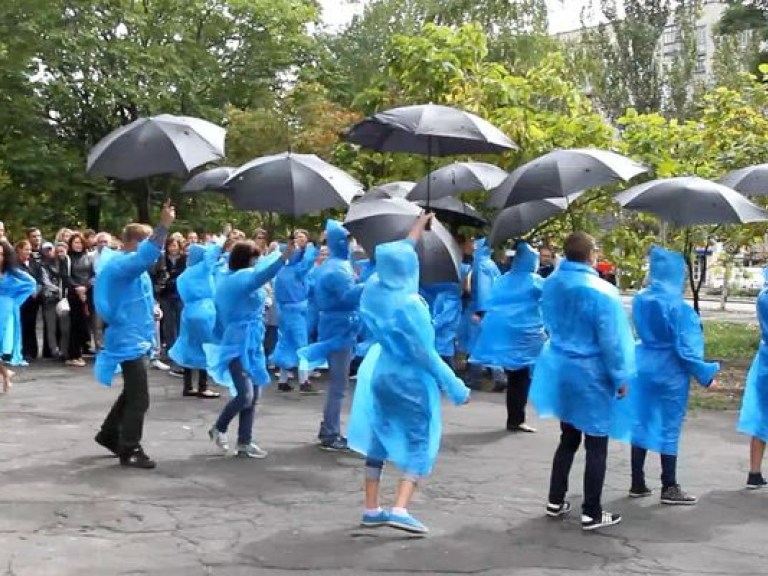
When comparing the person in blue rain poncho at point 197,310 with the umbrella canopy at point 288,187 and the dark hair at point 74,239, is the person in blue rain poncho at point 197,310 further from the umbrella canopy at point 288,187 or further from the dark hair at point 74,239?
the dark hair at point 74,239

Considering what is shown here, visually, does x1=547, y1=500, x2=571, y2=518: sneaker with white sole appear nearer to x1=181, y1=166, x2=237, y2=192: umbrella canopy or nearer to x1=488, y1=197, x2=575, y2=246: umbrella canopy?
x1=488, y1=197, x2=575, y2=246: umbrella canopy

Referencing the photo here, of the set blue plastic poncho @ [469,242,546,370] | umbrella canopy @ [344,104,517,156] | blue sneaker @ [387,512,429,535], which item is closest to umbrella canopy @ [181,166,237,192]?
umbrella canopy @ [344,104,517,156]

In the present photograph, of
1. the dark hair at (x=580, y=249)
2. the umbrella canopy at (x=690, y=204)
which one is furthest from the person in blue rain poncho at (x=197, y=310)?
the dark hair at (x=580, y=249)

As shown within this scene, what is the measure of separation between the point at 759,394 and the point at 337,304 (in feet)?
10.7

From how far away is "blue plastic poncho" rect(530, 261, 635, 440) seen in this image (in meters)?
6.66

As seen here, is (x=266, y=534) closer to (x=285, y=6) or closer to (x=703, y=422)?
(x=703, y=422)

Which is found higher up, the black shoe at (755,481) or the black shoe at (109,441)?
the black shoe at (109,441)

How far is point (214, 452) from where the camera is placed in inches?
351

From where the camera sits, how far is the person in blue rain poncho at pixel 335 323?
8945mm

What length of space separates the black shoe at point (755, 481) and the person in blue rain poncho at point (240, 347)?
362 centimetres

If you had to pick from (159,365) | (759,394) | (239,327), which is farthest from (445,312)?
(759,394)

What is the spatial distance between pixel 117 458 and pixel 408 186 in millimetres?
5021

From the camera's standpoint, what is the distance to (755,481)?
802 cm

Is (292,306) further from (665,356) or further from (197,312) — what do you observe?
(665,356)
